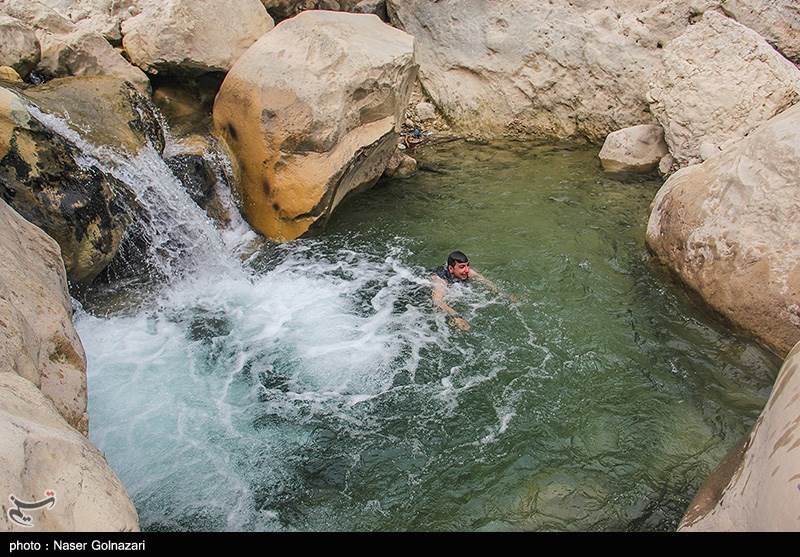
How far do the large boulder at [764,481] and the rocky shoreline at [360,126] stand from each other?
0.02m

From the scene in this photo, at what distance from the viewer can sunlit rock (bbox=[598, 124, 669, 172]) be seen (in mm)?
9016

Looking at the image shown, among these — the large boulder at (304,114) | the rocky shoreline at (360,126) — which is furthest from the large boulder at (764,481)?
the large boulder at (304,114)

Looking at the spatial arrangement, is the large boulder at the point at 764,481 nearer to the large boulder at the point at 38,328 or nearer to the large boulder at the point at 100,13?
the large boulder at the point at 38,328

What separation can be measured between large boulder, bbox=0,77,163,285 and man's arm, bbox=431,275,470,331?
307 cm

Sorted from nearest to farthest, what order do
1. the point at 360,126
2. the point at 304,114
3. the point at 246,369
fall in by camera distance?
the point at 246,369
the point at 304,114
the point at 360,126

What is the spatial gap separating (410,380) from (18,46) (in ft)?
17.9

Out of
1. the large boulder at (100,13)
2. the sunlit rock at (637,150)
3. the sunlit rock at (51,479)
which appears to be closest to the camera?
the sunlit rock at (51,479)

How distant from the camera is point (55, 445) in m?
2.57

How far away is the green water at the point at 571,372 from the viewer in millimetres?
4273

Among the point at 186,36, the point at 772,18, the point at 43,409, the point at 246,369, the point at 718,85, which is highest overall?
the point at 772,18

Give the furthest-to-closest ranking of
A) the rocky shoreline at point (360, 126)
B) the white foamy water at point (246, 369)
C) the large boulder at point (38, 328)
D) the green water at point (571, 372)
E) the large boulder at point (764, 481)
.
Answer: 1. the white foamy water at point (246, 369)
2. the green water at point (571, 372)
3. the rocky shoreline at point (360, 126)
4. the large boulder at point (38, 328)
5. the large boulder at point (764, 481)

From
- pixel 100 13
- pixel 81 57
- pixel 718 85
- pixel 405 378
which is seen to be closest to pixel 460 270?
pixel 405 378

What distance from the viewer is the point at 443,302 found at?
20.7 ft

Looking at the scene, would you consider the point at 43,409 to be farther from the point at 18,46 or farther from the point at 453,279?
the point at 18,46
